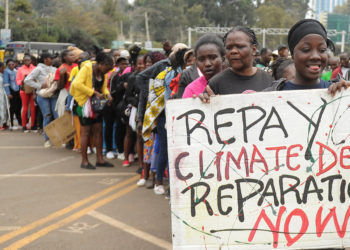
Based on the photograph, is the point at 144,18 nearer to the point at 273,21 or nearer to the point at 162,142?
the point at 273,21

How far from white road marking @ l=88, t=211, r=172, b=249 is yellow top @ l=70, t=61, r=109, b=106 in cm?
225

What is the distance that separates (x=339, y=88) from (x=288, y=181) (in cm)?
57

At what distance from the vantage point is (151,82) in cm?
518

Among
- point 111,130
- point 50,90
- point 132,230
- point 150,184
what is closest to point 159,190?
point 150,184

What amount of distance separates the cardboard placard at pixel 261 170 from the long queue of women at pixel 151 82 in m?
0.16

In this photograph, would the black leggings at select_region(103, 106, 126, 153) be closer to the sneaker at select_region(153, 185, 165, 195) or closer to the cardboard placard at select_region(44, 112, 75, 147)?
the cardboard placard at select_region(44, 112, 75, 147)

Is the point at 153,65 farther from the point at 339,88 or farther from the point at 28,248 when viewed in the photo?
the point at 339,88


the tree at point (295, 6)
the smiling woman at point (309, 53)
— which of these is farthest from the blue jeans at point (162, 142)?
the tree at point (295, 6)

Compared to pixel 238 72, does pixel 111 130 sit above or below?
below

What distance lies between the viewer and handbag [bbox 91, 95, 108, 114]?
6.50 metres

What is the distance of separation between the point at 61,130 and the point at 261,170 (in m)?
6.20

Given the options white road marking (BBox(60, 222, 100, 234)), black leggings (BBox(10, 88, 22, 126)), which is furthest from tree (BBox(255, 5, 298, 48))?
white road marking (BBox(60, 222, 100, 234))

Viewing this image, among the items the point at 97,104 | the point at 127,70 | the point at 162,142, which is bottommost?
the point at 162,142

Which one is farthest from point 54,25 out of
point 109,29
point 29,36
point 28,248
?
point 28,248
